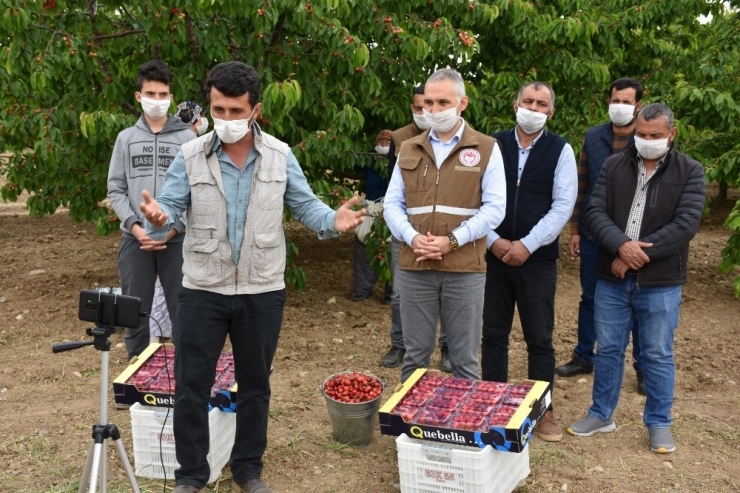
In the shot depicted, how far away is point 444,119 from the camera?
4.50 metres

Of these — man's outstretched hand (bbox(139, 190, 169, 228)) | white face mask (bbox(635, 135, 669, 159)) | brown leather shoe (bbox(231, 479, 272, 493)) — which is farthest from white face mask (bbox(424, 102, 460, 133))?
brown leather shoe (bbox(231, 479, 272, 493))

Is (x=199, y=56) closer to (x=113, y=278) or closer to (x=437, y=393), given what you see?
(x=113, y=278)

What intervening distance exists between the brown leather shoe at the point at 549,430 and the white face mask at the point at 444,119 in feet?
5.99

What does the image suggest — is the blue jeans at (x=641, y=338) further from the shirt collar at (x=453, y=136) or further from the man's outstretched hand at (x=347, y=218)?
the man's outstretched hand at (x=347, y=218)

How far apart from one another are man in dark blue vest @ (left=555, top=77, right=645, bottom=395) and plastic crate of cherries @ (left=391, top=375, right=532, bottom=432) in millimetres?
1391

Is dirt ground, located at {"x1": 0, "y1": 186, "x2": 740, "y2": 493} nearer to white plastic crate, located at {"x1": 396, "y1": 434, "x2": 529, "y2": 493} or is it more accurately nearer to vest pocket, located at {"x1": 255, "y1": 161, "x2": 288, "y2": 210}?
white plastic crate, located at {"x1": 396, "y1": 434, "x2": 529, "y2": 493}

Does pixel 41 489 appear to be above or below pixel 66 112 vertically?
below

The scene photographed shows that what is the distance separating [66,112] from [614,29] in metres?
5.51

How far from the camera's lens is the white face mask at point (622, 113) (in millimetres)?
5510

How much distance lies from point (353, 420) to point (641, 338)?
1753mm

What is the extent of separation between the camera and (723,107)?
805 cm

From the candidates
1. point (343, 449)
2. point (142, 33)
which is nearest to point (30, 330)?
point (142, 33)

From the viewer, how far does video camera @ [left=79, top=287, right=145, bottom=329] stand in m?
3.47

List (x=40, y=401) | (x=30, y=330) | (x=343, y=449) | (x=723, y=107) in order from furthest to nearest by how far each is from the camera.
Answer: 1. (x=723, y=107)
2. (x=30, y=330)
3. (x=40, y=401)
4. (x=343, y=449)
